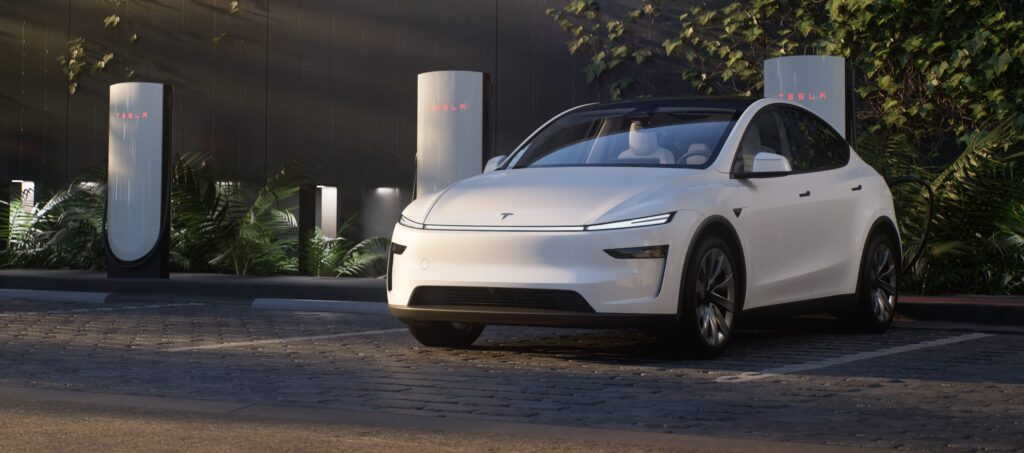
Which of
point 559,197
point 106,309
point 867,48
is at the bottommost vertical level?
point 106,309

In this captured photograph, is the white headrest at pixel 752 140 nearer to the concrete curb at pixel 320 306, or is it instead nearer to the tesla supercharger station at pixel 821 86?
the tesla supercharger station at pixel 821 86

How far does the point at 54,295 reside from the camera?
1309 centimetres

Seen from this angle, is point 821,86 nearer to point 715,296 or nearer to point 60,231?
point 715,296

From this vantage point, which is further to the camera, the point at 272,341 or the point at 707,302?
the point at 272,341

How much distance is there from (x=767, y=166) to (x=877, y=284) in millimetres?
1895

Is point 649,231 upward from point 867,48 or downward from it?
downward

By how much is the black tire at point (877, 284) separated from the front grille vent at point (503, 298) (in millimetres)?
2696

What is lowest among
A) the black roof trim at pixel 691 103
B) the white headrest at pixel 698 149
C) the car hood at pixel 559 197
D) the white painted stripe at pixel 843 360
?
the white painted stripe at pixel 843 360

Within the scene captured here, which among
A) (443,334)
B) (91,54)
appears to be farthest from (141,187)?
(443,334)

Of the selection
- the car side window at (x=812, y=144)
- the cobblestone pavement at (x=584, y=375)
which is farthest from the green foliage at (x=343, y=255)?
the car side window at (x=812, y=144)

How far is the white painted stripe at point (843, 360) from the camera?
752cm

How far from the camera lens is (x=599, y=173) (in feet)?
27.2

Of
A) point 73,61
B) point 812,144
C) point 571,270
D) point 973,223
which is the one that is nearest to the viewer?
point 571,270

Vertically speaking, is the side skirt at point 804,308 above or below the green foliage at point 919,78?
below
